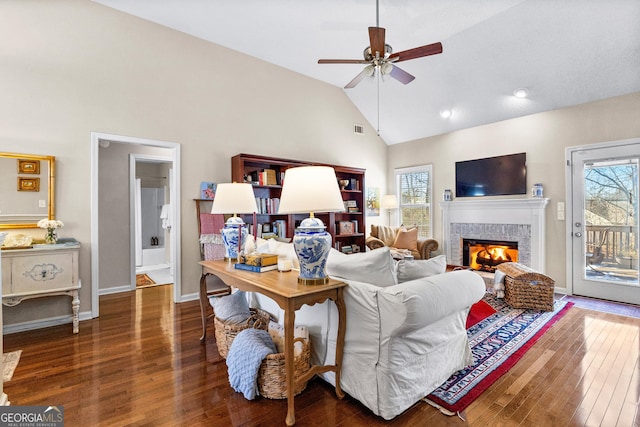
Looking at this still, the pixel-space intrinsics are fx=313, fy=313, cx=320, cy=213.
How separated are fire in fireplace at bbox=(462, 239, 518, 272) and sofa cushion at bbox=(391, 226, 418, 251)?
0.85m

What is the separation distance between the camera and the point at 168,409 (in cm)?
186

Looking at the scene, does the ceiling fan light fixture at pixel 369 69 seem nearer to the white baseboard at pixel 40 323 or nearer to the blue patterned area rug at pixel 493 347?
the blue patterned area rug at pixel 493 347

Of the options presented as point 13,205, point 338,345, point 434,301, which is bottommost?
point 338,345

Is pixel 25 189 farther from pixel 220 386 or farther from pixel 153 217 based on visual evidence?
pixel 153 217

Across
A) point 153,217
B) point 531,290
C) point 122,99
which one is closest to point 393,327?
point 531,290

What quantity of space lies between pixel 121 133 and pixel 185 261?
5.85 ft

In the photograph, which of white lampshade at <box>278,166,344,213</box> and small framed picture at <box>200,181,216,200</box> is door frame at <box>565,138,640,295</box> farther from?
small framed picture at <box>200,181,216,200</box>

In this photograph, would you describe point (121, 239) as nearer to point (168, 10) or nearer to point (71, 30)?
point (71, 30)

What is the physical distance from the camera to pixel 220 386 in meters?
2.11

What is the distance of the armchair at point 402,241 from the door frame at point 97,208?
326 cm

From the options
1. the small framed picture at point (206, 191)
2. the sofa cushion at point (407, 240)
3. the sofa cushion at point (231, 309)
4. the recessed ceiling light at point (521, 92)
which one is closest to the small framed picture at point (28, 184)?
the small framed picture at point (206, 191)

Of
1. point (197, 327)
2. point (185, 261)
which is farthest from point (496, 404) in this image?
point (185, 261)

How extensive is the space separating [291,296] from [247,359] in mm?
634

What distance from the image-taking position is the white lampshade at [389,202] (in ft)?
21.5
